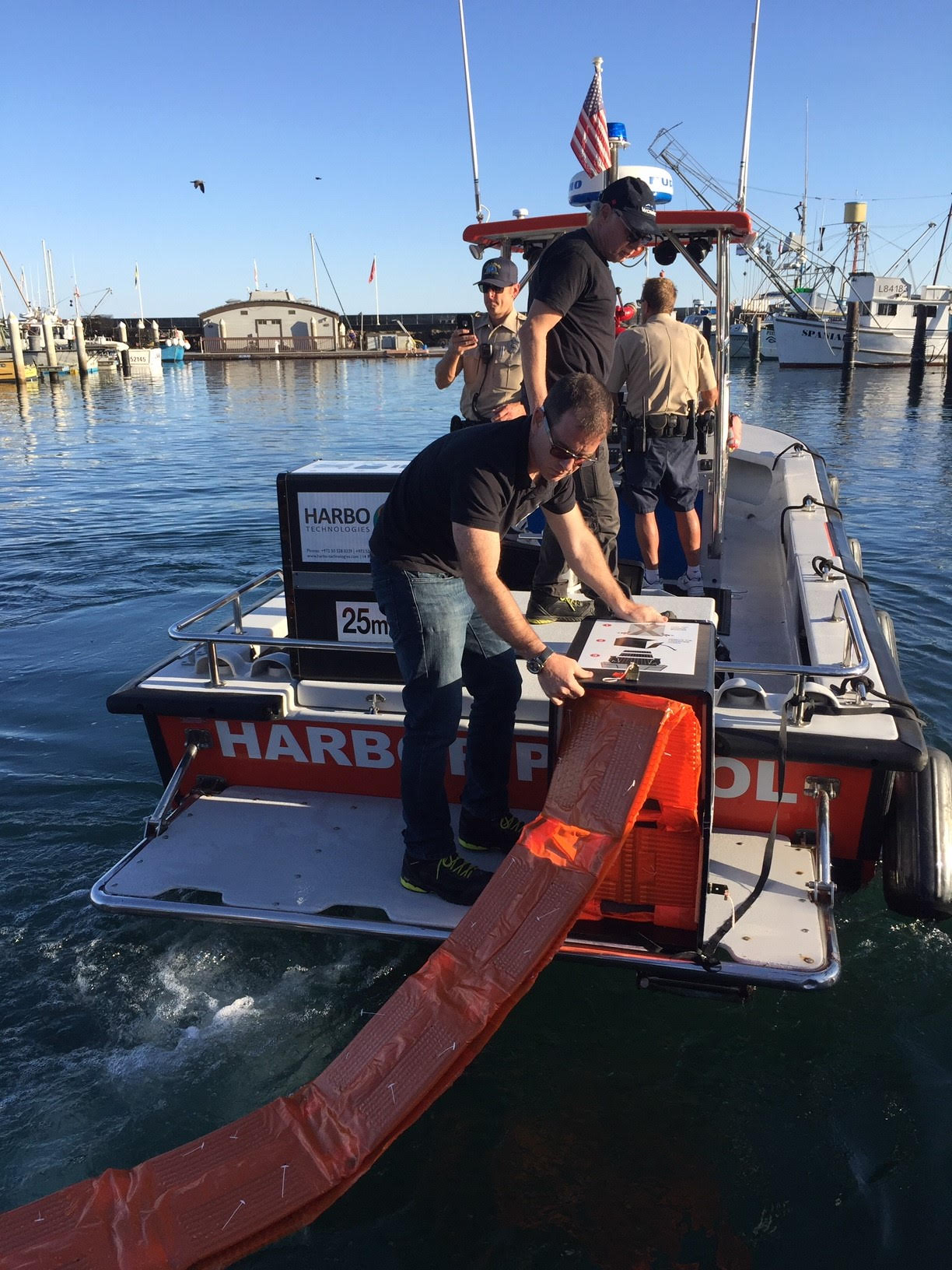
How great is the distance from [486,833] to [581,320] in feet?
7.26

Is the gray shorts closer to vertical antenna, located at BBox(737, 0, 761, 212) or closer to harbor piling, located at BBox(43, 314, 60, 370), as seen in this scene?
vertical antenna, located at BBox(737, 0, 761, 212)

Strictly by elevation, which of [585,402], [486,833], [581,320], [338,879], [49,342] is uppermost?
[49,342]

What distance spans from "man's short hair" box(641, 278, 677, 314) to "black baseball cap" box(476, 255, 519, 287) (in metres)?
0.79

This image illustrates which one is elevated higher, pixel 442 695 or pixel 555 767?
pixel 442 695

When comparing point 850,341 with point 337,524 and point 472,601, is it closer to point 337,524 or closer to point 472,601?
point 337,524

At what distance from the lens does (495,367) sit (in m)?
5.47

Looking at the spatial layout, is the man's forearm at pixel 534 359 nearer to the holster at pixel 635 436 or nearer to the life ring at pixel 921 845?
the holster at pixel 635 436

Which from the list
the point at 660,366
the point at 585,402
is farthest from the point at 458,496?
the point at 660,366

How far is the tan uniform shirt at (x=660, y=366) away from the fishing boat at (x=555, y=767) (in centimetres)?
123

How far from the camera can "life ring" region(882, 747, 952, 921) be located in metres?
3.24

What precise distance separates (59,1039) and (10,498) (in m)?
14.0

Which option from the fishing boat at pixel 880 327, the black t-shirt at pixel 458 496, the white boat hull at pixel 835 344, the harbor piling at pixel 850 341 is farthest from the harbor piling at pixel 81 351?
the black t-shirt at pixel 458 496

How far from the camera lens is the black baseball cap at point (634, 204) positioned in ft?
12.0

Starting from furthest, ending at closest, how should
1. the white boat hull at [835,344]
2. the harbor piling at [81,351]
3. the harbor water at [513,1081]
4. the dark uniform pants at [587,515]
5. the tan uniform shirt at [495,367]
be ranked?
the harbor piling at [81,351] → the white boat hull at [835,344] → the tan uniform shirt at [495,367] → the dark uniform pants at [587,515] → the harbor water at [513,1081]
